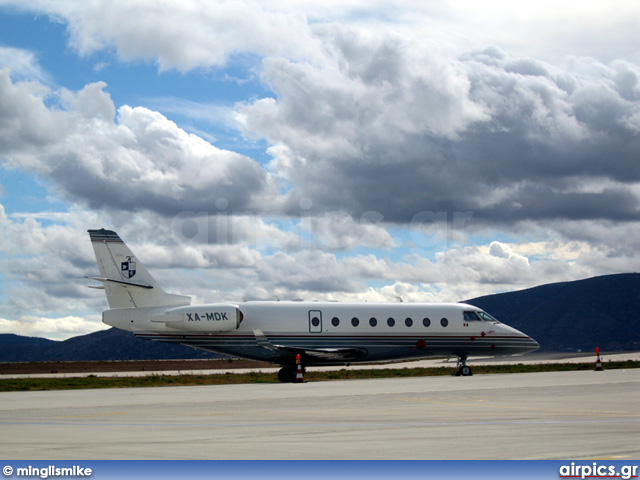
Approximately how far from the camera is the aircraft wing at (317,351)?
36.3 meters

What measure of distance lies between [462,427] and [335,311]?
79.6ft

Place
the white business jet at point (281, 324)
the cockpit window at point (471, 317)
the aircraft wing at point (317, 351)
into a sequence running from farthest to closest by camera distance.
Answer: the cockpit window at point (471, 317)
the white business jet at point (281, 324)
the aircraft wing at point (317, 351)

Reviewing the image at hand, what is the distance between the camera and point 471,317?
39.9 metres

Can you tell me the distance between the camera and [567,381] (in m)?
28.6

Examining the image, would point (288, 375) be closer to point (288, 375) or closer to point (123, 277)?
point (288, 375)

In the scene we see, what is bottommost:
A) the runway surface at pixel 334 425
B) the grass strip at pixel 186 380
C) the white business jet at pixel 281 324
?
the grass strip at pixel 186 380

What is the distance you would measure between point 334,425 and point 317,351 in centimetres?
2250

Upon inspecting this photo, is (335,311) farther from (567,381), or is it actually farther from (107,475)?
(107,475)

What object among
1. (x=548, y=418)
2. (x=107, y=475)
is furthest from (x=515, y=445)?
(x=107, y=475)

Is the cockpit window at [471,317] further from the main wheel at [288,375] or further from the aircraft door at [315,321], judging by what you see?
the main wheel at [288,375]

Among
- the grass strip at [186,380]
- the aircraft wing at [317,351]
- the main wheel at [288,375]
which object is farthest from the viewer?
the aircraft wing at [317,351]

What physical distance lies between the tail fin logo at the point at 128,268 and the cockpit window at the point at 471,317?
16250 millimetres

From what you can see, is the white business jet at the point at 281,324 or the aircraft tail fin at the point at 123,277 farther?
the aircraft tail fin at the point at 123,277

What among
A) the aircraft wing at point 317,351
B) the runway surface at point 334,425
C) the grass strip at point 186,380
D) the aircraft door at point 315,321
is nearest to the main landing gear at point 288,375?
the grass strip at point 186,380
